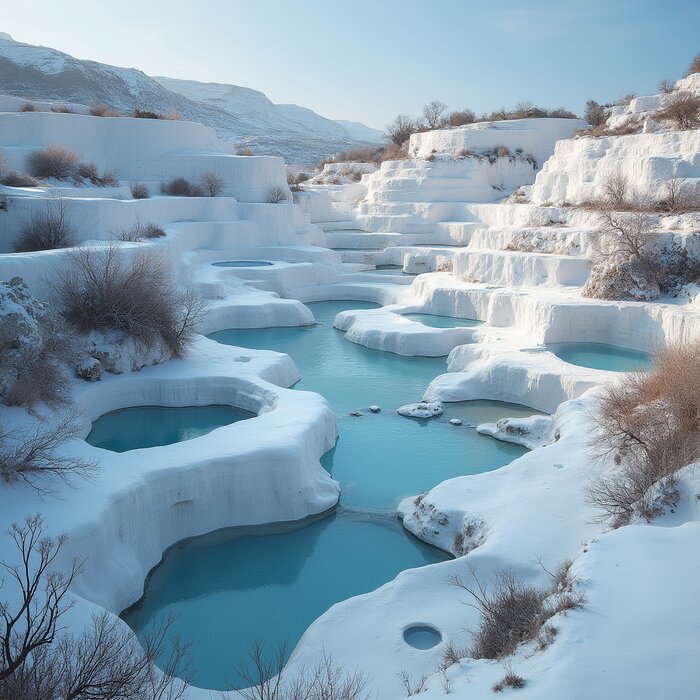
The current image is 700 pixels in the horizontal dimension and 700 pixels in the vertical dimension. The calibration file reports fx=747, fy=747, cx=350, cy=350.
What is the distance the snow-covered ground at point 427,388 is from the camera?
713 cm

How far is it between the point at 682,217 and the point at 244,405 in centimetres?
1462

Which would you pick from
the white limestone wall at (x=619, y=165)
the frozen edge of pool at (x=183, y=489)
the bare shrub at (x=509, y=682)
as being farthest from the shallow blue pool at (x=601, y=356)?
the bare shrub at (x=509, y=682)

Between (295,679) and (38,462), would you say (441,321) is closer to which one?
(38,462)

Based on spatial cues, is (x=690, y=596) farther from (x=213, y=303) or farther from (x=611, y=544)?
(x=213, y=303)

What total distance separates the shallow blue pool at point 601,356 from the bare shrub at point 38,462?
40.5 feet

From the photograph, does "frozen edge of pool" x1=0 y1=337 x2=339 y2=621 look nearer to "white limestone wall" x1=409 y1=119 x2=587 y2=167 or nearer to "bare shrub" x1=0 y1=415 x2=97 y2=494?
"bare shrub" x1=0 y1=415 x2=97 y2=494

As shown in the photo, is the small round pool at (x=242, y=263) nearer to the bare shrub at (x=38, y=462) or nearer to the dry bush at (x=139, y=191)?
the dry bush at (x=139, y=191)

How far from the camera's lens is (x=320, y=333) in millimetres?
24141

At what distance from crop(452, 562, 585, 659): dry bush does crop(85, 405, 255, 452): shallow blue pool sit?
8.53 meters

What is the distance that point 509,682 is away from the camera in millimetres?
5785

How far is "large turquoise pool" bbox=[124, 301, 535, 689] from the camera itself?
955cm

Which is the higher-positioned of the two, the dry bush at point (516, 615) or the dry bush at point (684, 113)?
the dry bush at point (684, 113)

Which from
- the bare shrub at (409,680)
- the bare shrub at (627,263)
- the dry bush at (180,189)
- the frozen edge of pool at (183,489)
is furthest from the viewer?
the dry bush at (180,189)

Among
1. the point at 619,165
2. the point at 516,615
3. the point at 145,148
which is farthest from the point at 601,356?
the point at 145,148
